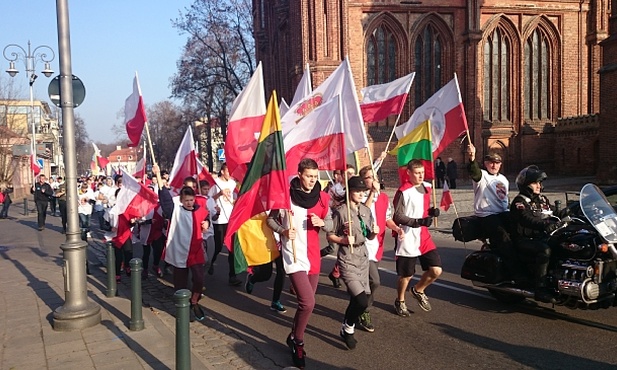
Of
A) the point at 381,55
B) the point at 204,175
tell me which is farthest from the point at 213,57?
the point at 204,175

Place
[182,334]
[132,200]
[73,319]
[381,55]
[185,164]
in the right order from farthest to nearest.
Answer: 1. [381,55]
2. [185,164]
3. [132,200]
4. [73,319]
5. [182,334]

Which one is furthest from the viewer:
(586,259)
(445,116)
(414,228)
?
(445,116)

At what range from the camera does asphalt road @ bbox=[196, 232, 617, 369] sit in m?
5.23

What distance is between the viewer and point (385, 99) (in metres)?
10.3

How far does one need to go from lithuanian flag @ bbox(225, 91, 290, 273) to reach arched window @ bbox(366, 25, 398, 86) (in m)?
26.2

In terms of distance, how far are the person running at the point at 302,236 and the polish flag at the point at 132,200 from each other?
3.99 m

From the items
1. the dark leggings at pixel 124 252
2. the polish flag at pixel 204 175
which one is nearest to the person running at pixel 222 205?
the polish flag at pixel 204 175

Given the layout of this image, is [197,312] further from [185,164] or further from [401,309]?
[185,164]

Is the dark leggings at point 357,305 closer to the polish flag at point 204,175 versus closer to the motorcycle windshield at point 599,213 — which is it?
the motorcycle windshield at point 599,213

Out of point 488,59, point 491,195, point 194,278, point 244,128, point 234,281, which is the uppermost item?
point 488,59

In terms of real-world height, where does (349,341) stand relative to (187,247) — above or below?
below

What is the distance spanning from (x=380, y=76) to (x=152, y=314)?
85.8 feet

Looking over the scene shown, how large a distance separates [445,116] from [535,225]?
10.5 ft

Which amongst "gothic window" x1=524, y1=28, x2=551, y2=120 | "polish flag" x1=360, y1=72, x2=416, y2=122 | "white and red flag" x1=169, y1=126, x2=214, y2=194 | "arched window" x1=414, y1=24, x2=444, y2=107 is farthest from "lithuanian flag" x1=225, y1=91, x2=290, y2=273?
"gothic window" x1=524, y1=28, x2=551, y2=120
